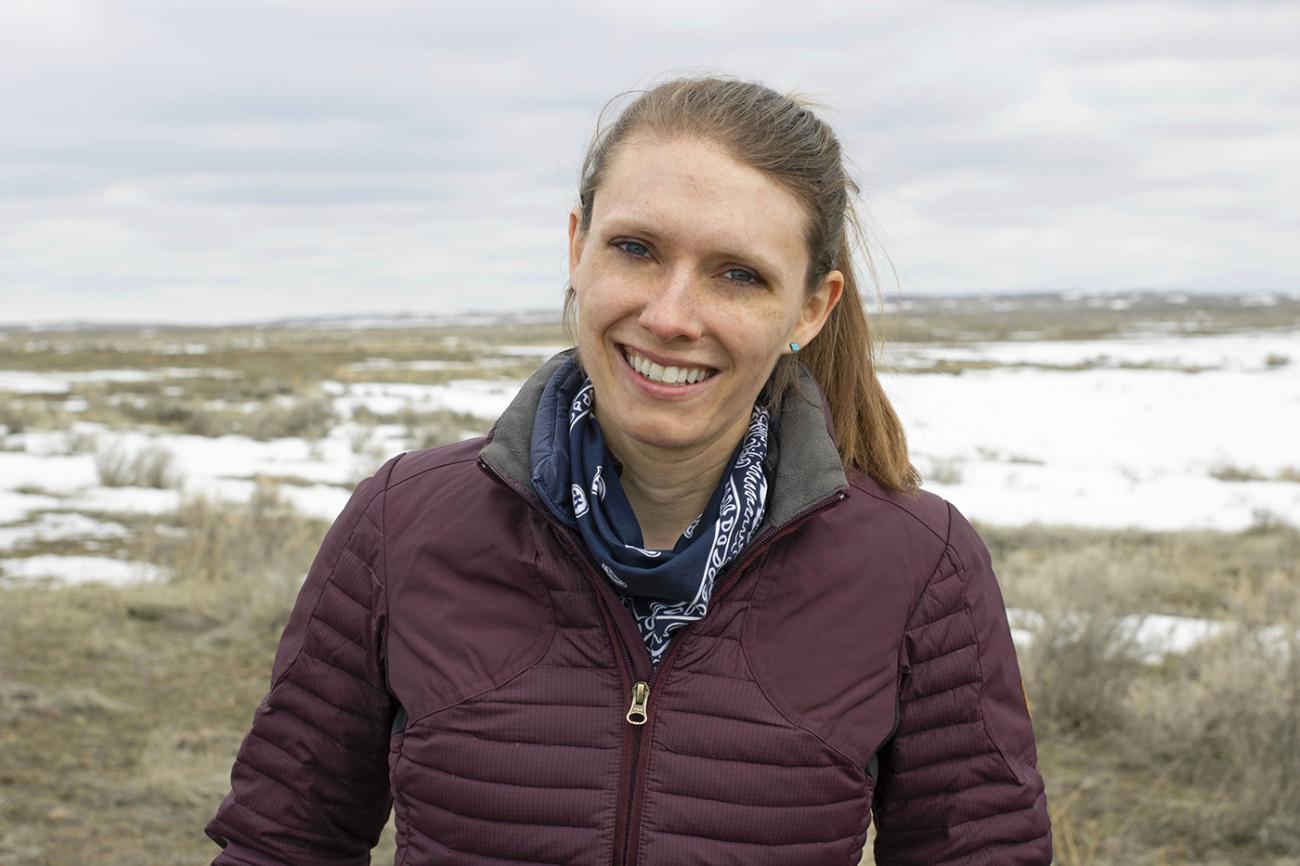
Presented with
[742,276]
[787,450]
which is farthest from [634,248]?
[787,450]

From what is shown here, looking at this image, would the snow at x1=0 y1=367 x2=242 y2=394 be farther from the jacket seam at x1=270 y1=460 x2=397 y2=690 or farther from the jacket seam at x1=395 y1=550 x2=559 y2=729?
the jacket seam at x1=395 y1=550 x2=559 y2=729

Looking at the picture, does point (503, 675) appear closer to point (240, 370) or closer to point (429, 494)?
point (429, 494)

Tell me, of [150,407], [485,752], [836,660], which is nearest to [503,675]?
[485,752]

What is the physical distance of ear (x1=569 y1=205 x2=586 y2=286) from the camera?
73.2 inches

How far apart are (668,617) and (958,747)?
480 mm

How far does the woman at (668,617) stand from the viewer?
5.23ft

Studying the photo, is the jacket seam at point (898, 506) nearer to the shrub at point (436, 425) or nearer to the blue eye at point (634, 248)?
the blue eye at point (634, 248)

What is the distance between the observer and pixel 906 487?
73.5 inches

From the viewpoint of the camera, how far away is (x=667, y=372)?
1673 millimetres

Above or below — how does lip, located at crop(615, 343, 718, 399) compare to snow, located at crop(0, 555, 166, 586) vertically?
above

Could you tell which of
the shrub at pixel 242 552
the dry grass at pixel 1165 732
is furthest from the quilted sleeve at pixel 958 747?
the shrub at pixel 242 552

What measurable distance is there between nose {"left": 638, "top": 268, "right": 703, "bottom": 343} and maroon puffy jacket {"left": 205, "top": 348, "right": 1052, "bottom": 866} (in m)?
0.28

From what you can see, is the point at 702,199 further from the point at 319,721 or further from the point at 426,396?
the point at 426,396

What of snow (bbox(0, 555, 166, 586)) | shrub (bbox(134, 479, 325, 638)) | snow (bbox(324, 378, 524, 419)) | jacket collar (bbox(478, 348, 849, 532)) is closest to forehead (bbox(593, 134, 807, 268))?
jacket collar (bbox(478, 348, 849, 532))
